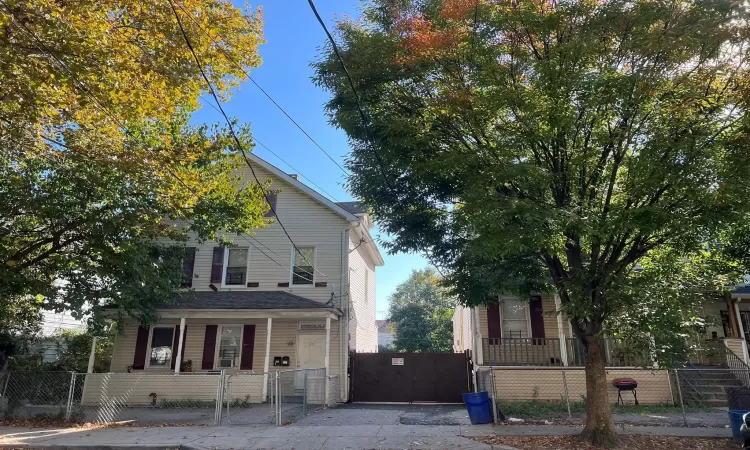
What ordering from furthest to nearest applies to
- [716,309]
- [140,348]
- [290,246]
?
[290,246] → [140,348] → [716,309]

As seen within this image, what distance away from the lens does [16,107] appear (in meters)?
9.11

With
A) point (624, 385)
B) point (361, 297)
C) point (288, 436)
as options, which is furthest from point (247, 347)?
point (624, 385)

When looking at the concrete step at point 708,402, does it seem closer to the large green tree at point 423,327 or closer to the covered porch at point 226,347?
the covered porch at point 226,347

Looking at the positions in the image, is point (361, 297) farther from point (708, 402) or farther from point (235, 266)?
point (708, 402)

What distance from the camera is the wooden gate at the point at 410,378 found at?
17.1m

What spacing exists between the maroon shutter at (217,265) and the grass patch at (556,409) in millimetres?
11151

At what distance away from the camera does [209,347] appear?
57.3ft

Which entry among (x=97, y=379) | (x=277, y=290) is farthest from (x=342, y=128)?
(x=97, y=379)

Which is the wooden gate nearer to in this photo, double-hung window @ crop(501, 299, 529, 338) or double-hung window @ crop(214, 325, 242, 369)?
double-hung window @ crop(501, 299, 529, 338)

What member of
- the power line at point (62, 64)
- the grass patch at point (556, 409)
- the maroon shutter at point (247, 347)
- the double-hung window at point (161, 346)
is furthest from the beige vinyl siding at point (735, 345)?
the double-hung window at point (161, 346)

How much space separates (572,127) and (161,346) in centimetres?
1618

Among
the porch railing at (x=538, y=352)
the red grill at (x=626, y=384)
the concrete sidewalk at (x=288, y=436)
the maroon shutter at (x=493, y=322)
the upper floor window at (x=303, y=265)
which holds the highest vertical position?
the upper floor window at (x=303, y=265)

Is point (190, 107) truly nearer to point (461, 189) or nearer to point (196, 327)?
point (461, 189)

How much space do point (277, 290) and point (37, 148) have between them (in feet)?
30.8
